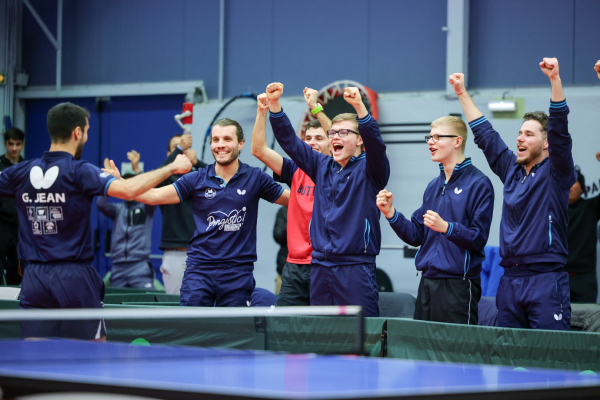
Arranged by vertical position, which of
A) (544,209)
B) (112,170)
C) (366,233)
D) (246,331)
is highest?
(112,170)

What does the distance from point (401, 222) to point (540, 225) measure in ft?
3.34

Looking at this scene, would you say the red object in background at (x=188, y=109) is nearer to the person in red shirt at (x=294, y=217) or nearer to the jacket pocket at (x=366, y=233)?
the person in red shirt at (x=294, y=217)

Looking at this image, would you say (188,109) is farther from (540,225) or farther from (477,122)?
(540,225)

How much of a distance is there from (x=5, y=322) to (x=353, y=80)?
693cm

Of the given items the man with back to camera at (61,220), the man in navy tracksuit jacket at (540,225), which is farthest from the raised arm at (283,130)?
the man in navy tracksuit jacket at (540,225)

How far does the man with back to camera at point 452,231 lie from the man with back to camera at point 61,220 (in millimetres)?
1908

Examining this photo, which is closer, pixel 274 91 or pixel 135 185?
pixel 135 185

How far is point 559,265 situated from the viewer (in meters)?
4.71

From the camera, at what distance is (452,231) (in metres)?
4.73

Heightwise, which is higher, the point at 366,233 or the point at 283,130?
the point at 283,130

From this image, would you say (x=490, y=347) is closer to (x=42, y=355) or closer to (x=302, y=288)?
(x=302, y=288)

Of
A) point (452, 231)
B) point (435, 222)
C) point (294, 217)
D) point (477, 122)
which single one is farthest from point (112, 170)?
point (477, 122)

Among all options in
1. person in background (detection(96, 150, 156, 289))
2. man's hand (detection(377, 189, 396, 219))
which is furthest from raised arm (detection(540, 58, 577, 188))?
person in background (detection(96, 150, 156, 289))

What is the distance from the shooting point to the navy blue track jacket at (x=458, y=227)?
4867 millimetres
